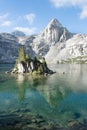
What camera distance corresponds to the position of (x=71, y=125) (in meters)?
50.7

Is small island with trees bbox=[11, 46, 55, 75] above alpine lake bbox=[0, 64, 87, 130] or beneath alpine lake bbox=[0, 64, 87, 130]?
above

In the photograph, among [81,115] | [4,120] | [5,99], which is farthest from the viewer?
[5,99]

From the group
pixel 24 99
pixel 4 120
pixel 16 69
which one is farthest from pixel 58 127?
pixel 16 69

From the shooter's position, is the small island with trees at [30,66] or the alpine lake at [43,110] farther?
the small island with trees at [30,66]

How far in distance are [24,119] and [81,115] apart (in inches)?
525

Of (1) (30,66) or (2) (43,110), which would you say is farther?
(1) (30,66)

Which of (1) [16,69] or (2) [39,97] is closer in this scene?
(2) [39,97]

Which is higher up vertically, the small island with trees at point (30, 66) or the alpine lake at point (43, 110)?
the small island with trees at point (30, 66)

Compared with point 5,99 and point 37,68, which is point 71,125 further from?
point 37,68

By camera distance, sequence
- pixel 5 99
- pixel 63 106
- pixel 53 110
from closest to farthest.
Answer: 1. pixel 53 110
2. pixel 63 106
3. pixel 5 99

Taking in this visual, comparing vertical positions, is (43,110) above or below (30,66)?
below

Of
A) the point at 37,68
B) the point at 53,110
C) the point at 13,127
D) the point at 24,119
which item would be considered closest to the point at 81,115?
the point at 53,110

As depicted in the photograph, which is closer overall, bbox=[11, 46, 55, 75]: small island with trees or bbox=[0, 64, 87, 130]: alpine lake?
bbox=[0, 64, 87, 130]: alpine lake

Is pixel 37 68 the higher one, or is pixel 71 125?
pixel 37 68
